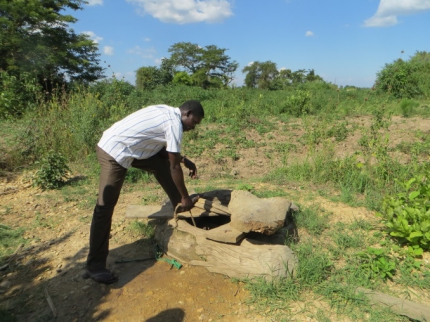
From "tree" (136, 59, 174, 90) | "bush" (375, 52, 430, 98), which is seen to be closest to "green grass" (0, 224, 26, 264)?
"bush" (375, 52, 430, 98)

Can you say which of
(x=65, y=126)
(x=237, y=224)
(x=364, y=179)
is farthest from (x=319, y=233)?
(x=65, y=126)

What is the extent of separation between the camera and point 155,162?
315 centimetres

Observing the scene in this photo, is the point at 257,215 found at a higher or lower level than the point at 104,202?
lower

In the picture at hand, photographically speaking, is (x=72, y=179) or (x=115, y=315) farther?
(x=72, y=179)

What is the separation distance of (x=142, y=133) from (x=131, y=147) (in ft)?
0.56

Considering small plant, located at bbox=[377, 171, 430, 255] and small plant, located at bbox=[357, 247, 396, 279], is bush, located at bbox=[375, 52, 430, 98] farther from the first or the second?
small plant, located at bbox=[357, 247, 396, 279]

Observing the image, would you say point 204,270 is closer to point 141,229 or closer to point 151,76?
point 141,229

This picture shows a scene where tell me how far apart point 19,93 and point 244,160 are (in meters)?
7.01

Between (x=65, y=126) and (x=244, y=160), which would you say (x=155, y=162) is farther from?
(x=65, y=126)

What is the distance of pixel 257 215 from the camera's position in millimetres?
2906

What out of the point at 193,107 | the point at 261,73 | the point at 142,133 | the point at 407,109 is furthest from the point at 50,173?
the point at 261,73

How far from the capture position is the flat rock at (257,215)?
113 inches

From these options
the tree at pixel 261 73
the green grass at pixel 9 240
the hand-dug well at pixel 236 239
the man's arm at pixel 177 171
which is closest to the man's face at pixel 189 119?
the man's arm at pixel 177 171

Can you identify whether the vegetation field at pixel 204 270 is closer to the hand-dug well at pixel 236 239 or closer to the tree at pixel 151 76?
the hand-dug well at pixel 236 239
